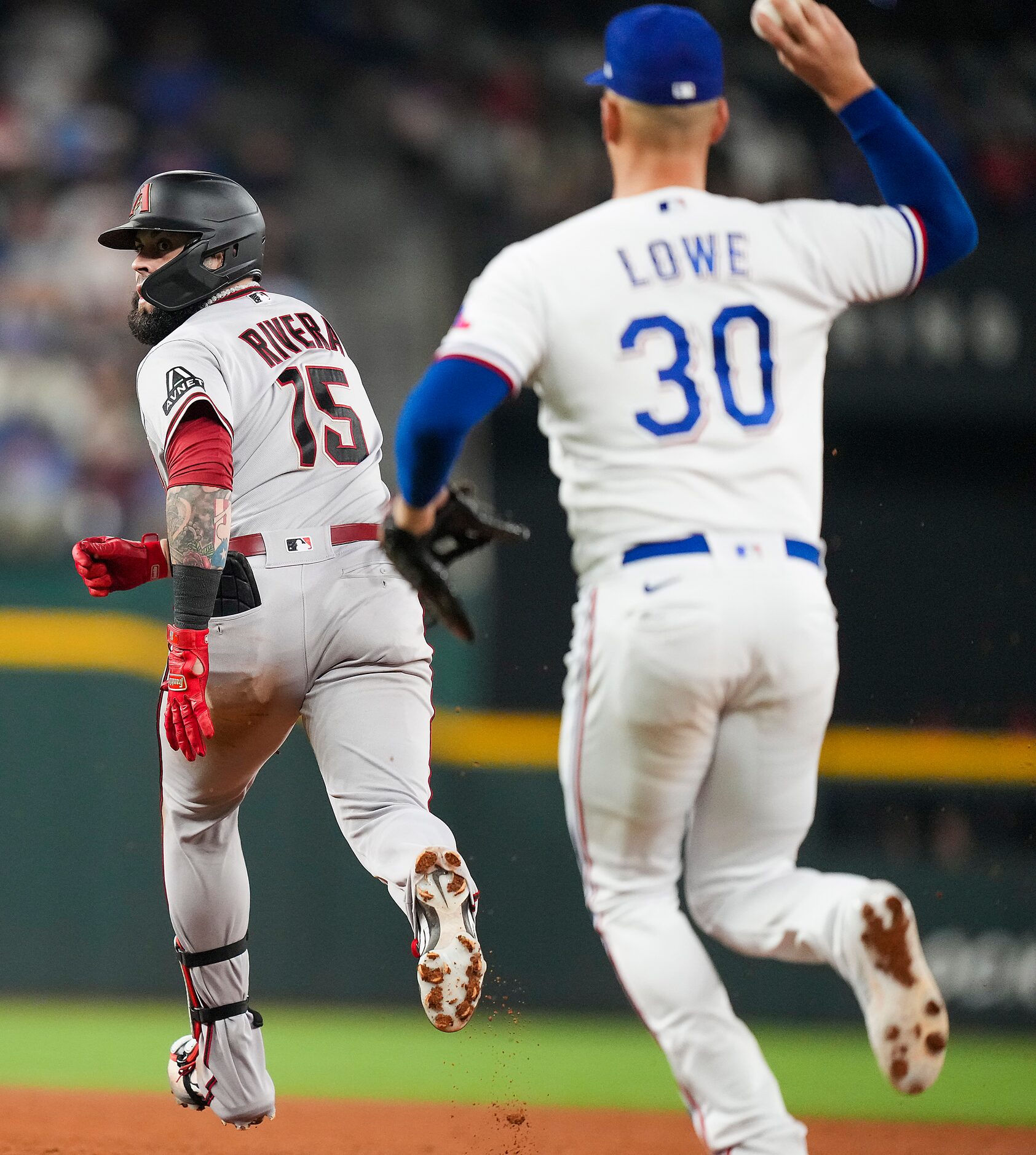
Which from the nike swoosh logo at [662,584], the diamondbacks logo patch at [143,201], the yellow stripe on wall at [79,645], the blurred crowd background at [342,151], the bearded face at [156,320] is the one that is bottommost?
the yellow stripe on wall at [79,645]

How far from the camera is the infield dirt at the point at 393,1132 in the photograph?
4906 millimetres

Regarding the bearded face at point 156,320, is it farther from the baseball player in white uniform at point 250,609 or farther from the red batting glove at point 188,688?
the red batting glove at point 188,688

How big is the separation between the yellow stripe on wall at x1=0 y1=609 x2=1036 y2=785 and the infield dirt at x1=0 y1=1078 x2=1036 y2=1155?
205 cm

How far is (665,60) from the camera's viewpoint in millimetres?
2902

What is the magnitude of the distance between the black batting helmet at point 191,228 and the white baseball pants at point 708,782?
5.10 feet

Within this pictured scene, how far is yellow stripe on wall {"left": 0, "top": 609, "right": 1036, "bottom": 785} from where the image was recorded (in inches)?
299

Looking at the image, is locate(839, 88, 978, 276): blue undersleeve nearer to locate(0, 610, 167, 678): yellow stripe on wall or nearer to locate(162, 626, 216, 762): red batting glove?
locate(162, 626, 216, 762): red batting glove

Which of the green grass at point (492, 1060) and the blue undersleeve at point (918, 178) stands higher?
the blue undersleeve at point (918, 178)

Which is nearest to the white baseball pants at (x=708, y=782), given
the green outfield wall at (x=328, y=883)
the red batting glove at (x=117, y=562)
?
the red batting glove at (x=117, y=562)

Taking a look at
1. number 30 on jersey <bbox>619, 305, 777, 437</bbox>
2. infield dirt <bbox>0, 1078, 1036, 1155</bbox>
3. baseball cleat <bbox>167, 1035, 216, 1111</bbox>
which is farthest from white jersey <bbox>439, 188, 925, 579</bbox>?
infield dirt <bbox>0, 1078, 1036, 1155</bbox>

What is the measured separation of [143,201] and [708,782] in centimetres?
207

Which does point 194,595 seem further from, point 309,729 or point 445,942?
point 445,942

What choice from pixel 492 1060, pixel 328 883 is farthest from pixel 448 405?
pixel 328 883

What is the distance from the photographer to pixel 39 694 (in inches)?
300
